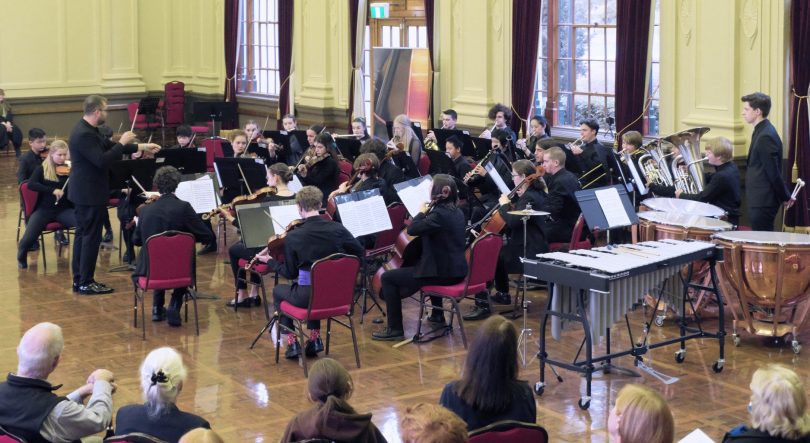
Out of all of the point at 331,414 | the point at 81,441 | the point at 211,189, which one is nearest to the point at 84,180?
the point at 211,189

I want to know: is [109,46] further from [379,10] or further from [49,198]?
[49,198]

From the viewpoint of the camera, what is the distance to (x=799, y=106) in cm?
1024

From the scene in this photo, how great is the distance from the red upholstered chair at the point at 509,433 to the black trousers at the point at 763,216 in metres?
5.47

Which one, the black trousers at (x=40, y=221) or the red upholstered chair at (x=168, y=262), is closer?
the red upholstered chair at (x=168, y=262)

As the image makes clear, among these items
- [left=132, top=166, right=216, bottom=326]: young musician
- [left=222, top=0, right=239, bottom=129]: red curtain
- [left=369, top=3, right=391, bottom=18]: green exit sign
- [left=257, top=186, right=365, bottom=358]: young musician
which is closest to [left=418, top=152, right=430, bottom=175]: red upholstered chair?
[left=132, top=166, right=216, bottom=326]: young musician

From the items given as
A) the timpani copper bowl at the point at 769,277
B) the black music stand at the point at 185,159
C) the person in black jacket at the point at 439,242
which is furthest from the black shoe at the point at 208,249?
the timpani copper bowl at the point at 769,277

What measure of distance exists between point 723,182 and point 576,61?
16.0ft

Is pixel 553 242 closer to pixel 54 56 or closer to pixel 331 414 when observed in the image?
pixel 331 414

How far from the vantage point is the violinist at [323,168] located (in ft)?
34.1

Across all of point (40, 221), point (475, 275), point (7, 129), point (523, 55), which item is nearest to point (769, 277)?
point (475, 275)

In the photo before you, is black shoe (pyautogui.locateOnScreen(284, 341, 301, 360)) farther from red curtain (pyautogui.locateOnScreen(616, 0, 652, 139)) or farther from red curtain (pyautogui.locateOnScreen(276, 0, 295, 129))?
red curtain (pyautogui.locateOnScreen(276, 0, 295, 129))

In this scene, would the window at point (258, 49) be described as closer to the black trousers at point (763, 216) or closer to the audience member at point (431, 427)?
the black trousers at point (763, 216)

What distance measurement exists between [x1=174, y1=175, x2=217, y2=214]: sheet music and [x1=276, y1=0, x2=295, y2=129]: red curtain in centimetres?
779

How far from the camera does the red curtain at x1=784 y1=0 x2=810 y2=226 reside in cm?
1014
